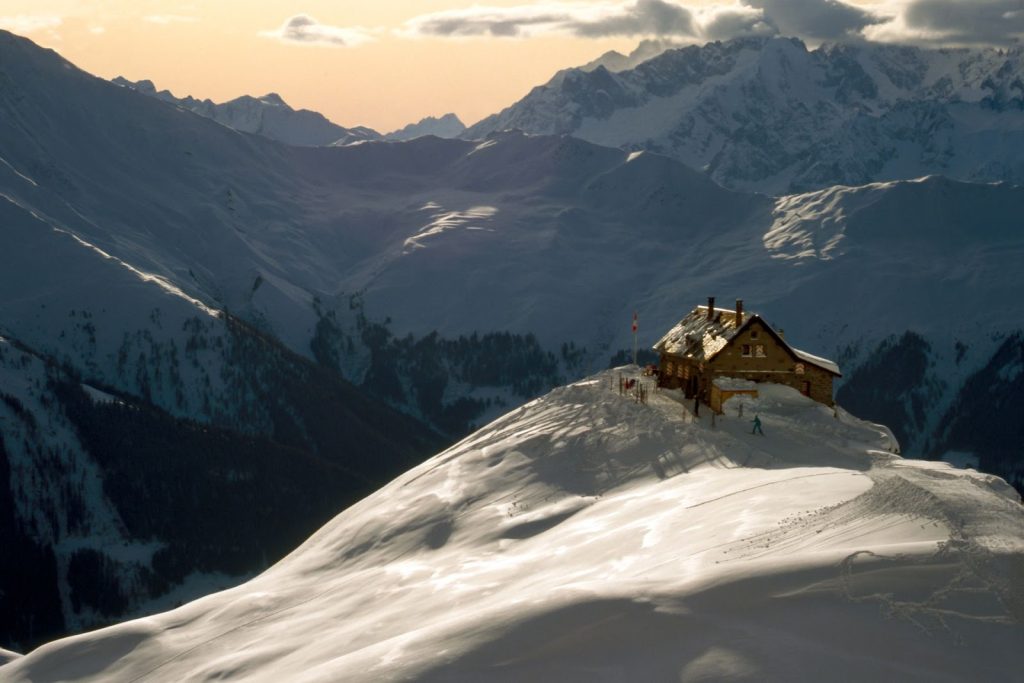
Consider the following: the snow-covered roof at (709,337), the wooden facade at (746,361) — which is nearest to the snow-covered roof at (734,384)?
the wooden facade at (746,361)

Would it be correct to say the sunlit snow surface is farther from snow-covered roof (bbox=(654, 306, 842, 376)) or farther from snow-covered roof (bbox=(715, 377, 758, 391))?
snow-covered roof (bbox=(654, 306, 842, 376))

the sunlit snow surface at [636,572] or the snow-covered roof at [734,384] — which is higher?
the snow-covered roof at [734,384]

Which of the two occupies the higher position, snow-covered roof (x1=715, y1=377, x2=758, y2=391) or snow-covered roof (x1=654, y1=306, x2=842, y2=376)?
snow-covered roof (x1=654, y1=306, x2=842, y2=376)

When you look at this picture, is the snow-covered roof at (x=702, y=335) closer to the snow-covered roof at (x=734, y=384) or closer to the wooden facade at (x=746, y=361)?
the wooden facade at (x=746, y=361)

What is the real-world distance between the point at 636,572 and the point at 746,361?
39.5 m

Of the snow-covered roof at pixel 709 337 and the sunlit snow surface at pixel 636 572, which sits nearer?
the sunlit snow surface at pixel 636 572

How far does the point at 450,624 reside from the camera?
33469 millimetres

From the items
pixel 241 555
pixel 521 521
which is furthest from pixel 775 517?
pixel 241 555

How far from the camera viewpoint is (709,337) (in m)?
78.2

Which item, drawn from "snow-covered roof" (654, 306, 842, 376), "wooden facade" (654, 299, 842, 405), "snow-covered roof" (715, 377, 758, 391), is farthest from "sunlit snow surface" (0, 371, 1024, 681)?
"snow-covered roof" (654, 306, 842, 376)

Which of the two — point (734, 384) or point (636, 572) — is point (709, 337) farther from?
point (636, 572)

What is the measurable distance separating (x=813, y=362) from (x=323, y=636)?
4208 cm

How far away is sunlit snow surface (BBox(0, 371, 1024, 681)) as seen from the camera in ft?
93.9

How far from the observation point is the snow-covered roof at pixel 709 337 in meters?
75.1
